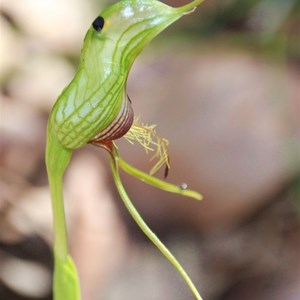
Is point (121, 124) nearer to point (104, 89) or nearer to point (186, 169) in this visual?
A: point (104, 89)

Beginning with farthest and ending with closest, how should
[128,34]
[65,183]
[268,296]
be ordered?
[65,183] < [268,296] < [128,34]

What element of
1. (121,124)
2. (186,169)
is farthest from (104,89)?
(186,169)

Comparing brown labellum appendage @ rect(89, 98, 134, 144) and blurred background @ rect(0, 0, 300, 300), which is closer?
brown labellum appendage @ rect(89, 98, 134, 144)

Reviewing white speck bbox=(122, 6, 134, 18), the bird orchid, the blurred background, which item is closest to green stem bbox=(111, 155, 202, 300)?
the bird orchid

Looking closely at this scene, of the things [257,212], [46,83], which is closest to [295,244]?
[257,212]

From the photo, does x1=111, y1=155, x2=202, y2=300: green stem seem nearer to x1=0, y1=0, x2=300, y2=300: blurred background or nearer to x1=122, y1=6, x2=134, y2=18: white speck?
x1=122, y1=6, x2=134, y2=18: white speck

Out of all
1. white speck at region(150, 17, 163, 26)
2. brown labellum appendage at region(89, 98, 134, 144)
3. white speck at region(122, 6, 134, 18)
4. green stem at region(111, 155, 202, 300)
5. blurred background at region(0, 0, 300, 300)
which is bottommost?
blurred background at region(0, 0, 300, 300)

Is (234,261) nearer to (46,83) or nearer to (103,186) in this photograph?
(103,186)

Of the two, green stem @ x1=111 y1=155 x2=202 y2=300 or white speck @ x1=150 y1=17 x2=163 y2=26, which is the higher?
white speck @ x1=150 y1=17 x2=163 y2=26

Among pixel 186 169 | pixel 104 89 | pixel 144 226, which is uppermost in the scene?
pixel 104 89
